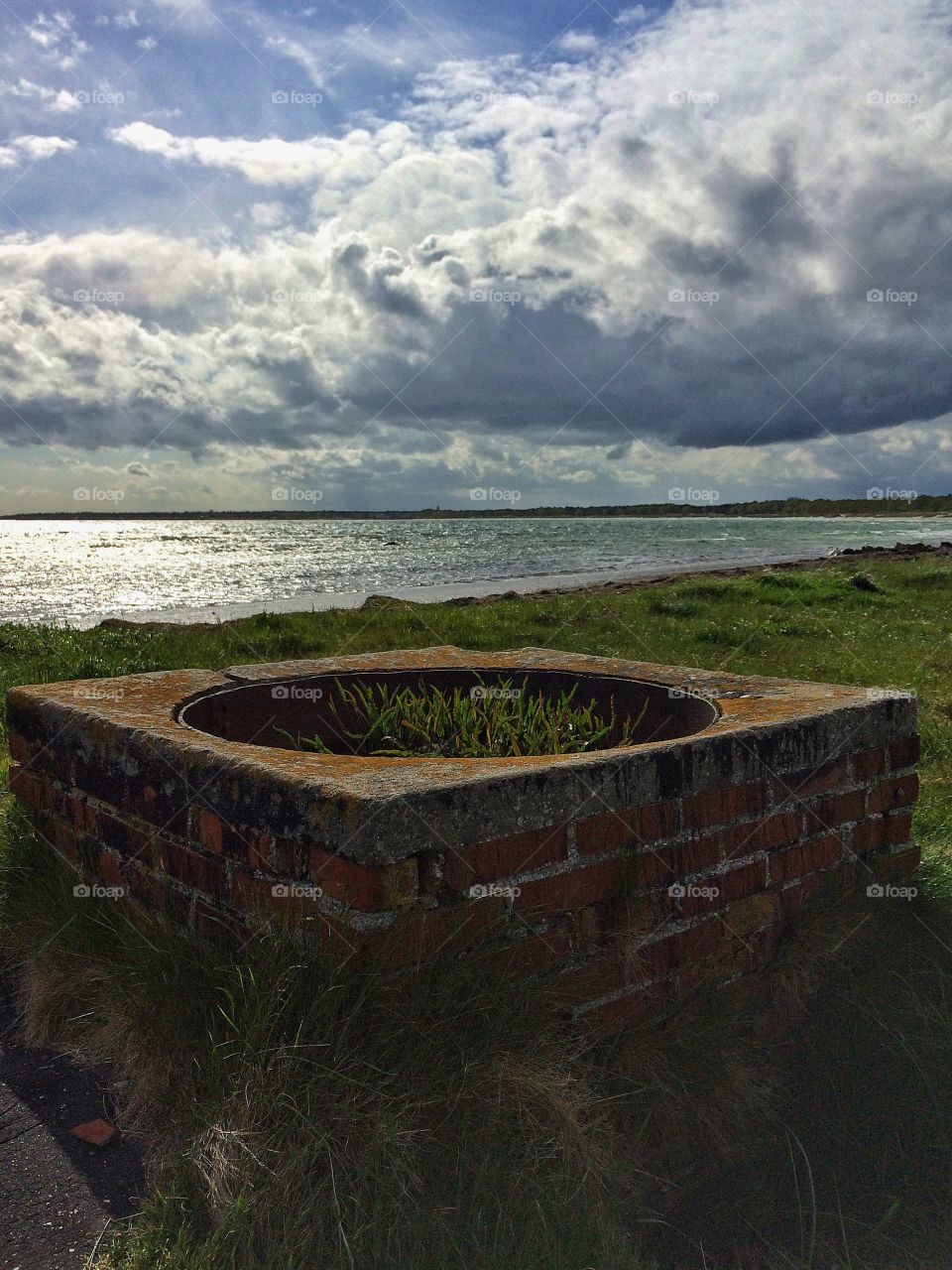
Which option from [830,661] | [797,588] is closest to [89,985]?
[830,661]

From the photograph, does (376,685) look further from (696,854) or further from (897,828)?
(897,828)

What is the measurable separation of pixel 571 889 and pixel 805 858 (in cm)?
97

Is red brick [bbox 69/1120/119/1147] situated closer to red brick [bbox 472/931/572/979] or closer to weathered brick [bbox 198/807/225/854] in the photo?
weathered brick [bbox 198/807/225/854]

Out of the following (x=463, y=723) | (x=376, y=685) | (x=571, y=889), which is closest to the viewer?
(x=571, y=889)

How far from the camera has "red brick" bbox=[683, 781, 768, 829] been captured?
274 cm

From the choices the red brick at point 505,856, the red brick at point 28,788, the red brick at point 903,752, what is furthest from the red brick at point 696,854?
the red brick at point 28,788

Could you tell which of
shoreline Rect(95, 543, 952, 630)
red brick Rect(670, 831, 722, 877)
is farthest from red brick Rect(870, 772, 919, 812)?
shoreline Rect(95, 543, 952, 630)

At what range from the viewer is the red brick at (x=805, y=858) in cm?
298

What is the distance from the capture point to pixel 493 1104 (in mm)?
2113

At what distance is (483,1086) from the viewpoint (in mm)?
2150

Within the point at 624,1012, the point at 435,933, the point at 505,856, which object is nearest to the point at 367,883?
the point at 435,933

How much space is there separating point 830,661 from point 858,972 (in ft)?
25.4

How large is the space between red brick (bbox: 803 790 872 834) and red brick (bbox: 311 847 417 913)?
4.69 ft

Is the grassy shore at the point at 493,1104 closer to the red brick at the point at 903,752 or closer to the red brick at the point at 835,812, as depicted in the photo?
the red brick at the point at 835,812
